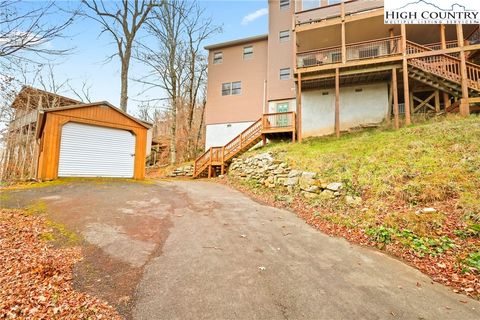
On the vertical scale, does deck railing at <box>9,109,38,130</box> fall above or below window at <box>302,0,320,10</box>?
below

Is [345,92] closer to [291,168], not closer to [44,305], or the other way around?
[291,168]

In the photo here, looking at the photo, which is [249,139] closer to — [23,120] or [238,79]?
[238,79]

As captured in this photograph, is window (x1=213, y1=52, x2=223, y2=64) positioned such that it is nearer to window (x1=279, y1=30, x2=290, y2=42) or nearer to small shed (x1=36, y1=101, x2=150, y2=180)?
window (x1=279, y1=30, x2=290, y2=42)

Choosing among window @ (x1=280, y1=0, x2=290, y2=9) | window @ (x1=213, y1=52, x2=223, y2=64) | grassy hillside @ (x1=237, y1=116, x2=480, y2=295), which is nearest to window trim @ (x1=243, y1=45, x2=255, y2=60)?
window @ (x1=213, y1=52, x2=223, y2=64)

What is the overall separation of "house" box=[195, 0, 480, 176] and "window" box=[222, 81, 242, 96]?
8 cm

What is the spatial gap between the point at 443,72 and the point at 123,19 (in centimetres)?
1937

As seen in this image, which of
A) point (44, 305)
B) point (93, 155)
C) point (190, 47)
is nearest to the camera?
point (44, 305)

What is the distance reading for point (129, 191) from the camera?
8250 mm

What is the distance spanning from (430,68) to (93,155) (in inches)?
659

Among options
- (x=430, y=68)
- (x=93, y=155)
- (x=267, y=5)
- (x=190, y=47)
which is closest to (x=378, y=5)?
(x=430, y=68)

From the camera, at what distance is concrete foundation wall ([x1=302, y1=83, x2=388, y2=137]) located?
44.9 feet

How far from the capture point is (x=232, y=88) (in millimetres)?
17734

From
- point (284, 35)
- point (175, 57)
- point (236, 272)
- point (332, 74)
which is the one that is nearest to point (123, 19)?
point (175, 57)

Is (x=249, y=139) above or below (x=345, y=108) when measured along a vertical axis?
below
